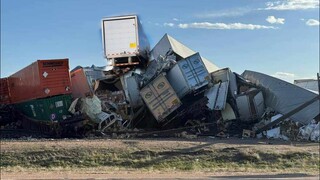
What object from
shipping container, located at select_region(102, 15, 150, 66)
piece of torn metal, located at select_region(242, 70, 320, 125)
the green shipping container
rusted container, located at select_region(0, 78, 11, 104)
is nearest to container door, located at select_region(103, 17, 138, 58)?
shipping container, located at select_region(102, 15, 150, 66)

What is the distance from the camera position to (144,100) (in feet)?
73.4

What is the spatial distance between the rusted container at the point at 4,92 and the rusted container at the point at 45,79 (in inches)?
53.8

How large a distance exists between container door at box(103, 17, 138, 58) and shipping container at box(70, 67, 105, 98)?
4.60 feet

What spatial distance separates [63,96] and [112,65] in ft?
11.0

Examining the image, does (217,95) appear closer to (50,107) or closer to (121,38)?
(121,38)

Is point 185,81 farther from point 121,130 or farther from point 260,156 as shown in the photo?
point 260,156

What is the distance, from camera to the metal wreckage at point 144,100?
71.1 ft

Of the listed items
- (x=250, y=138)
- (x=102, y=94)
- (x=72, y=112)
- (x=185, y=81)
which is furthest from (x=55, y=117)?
(x=250, y=138)

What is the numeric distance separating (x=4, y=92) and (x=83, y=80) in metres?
4.86

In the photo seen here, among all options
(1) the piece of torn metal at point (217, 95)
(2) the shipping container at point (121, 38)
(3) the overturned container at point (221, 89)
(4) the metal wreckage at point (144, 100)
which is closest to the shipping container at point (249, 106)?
(4) the metal wreckage at point (144, 100)

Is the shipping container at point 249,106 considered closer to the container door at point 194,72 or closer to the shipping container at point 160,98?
the container door at point 194,72

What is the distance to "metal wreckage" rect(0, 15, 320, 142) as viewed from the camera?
2167cm

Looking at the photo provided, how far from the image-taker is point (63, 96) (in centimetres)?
2277

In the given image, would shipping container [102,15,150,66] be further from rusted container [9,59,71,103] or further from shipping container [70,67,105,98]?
rusted container [9,59,71,103]
